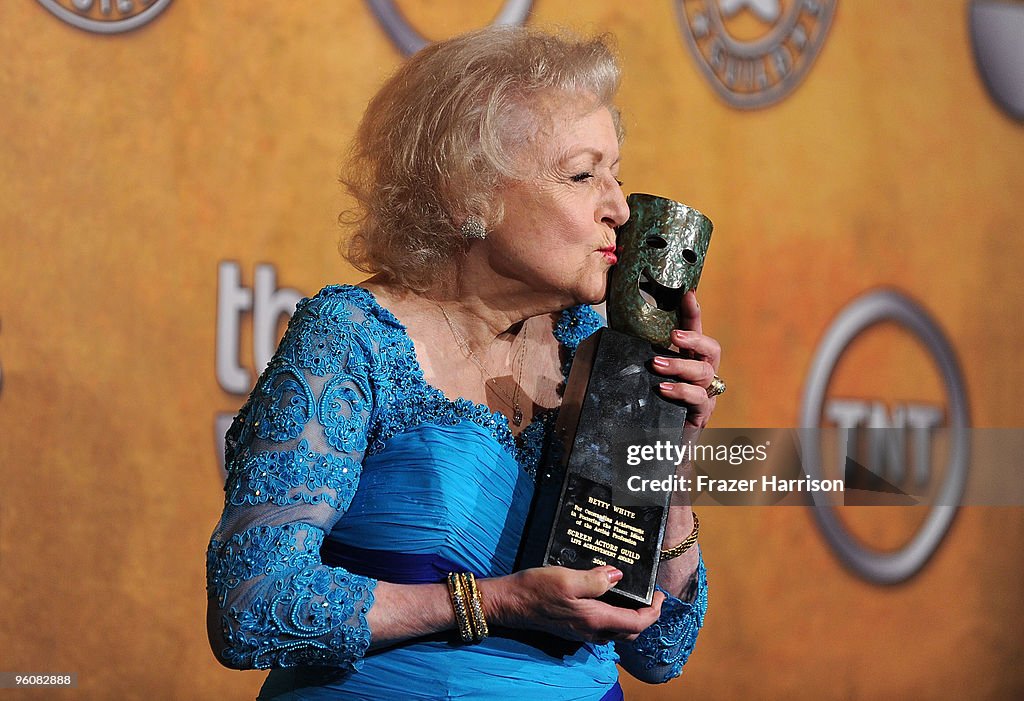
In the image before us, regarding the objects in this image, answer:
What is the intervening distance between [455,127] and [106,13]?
1411 mm

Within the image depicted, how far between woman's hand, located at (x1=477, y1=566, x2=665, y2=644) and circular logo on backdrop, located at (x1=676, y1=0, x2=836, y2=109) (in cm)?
234

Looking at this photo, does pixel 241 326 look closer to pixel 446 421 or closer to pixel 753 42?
pixel 446 421

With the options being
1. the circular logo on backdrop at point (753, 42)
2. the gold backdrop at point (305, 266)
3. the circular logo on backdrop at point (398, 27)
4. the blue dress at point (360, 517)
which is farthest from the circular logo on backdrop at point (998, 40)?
the blue dress at point (360, 517)

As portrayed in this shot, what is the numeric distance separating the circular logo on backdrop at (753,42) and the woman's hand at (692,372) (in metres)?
2.04

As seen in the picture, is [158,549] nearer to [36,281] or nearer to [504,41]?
[36,281]

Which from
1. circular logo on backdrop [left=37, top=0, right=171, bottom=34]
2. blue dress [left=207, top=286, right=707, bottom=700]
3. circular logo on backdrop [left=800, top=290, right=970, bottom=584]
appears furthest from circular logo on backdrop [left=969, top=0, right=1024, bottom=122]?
blue dress [left=207, top=286, right=707, bottom=700]

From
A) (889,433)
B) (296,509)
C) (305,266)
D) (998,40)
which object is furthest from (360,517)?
(998,40)

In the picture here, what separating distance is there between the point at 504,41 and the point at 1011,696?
3.43m

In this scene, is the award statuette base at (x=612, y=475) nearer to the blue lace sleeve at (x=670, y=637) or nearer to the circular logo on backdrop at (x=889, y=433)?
the blue lace sleeve at (x=670, y=637)

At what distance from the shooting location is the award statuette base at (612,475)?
1344mm

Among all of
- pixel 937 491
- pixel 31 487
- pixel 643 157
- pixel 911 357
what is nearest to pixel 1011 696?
pixel 937 491

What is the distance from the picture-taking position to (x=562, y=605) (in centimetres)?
128

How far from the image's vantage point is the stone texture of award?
53.2 inches

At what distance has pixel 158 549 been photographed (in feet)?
8.48
